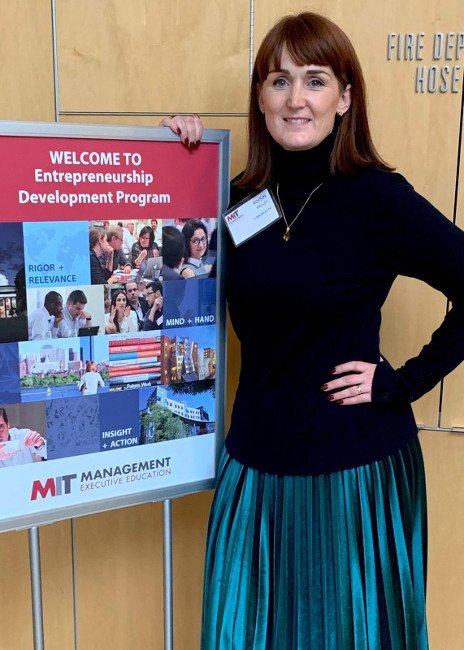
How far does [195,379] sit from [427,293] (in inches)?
29.4

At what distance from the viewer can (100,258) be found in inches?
57.9

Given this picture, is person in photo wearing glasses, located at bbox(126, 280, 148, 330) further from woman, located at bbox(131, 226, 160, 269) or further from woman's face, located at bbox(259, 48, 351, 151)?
woman's face, located at bbox(259, 48, 351, 151)

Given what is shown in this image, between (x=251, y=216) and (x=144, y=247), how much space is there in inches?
9.6

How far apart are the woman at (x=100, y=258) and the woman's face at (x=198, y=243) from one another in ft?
0.64

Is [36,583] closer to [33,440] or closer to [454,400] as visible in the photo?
[33,440]

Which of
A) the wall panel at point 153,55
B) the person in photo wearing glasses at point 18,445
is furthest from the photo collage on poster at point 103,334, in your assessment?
the wall panel at point 153,55

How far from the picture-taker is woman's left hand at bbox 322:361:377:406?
4.91 feet

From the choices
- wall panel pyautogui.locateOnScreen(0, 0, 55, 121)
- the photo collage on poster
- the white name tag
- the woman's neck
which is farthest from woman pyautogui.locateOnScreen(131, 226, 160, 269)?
wall panel pyautogui.locateOnScreen(0, 0, 55, 121)

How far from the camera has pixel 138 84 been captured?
A: 197 cm

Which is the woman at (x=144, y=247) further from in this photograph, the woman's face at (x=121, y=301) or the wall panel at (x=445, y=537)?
the wall panel at (x=445, y=537)

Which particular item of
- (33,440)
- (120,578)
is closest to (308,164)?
(33,440)

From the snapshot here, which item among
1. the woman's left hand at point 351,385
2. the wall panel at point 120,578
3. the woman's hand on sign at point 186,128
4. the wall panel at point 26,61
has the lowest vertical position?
the wall panel at point 120,578

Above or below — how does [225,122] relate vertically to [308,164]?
above

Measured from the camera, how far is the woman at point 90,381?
1.49 m
